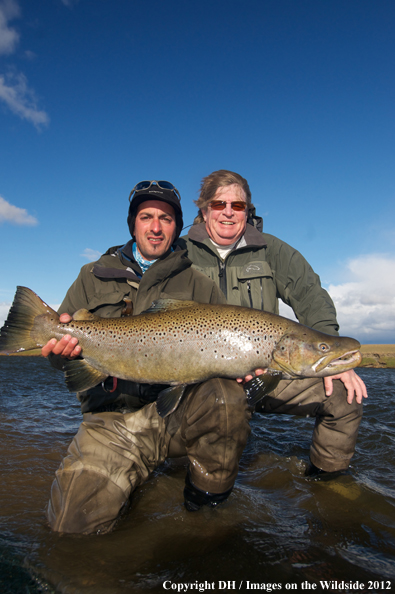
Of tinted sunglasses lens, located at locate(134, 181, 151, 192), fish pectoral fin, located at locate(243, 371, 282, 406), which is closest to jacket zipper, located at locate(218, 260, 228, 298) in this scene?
tinted sunglasses lens, located at locate(134, 181, 151, 192)

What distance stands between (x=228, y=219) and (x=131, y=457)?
11.3 feet

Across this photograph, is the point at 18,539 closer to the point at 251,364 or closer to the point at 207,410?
the point at 207,410

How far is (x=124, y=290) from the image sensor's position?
4.04 m

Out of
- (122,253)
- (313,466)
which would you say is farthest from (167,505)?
(122,253)

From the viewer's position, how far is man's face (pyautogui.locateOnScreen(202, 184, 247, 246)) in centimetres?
518

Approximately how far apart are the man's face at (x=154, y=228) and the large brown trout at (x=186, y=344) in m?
0.94

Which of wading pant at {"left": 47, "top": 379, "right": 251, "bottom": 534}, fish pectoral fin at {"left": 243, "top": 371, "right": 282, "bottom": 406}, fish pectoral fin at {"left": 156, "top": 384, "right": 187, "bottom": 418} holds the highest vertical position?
fish pectoral fin at {"left": 243, "top": 371, "right": 282, "bottom": 406}

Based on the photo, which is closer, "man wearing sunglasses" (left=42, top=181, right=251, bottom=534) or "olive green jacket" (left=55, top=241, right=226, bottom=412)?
"man wearing sunglasses" (left=42, top=181, right=251, bottom=534)

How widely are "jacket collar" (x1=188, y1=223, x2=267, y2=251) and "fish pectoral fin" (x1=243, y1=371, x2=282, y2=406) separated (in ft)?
8.05

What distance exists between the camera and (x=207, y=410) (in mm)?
3010

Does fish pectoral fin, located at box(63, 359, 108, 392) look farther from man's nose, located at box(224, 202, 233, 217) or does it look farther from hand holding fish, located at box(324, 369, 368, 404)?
man's nose, located at box(224, 202, 233, 217)

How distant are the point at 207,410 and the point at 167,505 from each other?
91cm

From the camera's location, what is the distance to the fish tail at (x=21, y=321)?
353 centimetres

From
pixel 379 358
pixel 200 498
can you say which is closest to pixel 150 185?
pixel 200 498
